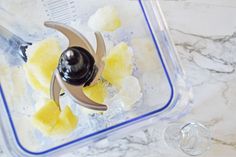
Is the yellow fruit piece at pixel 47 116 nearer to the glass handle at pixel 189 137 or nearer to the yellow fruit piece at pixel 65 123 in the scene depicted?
the yellow fruit piece at pixel 65 123

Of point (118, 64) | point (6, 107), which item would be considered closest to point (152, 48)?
point (118, 64)

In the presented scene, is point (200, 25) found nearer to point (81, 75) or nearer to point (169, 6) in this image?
point (169, 6)

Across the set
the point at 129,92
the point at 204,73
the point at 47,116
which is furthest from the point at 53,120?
the point at 204,73

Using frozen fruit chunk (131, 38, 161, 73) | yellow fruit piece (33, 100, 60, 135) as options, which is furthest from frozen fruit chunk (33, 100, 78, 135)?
frozen fruit chunk (131, 38, 161, 73)

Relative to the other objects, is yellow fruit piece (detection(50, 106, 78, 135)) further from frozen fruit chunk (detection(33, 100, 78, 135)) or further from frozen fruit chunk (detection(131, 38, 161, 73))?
frozen fruit chunk (detection(131, 38, 161, 73))

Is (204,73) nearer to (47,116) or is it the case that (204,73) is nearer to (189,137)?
(189,137)
